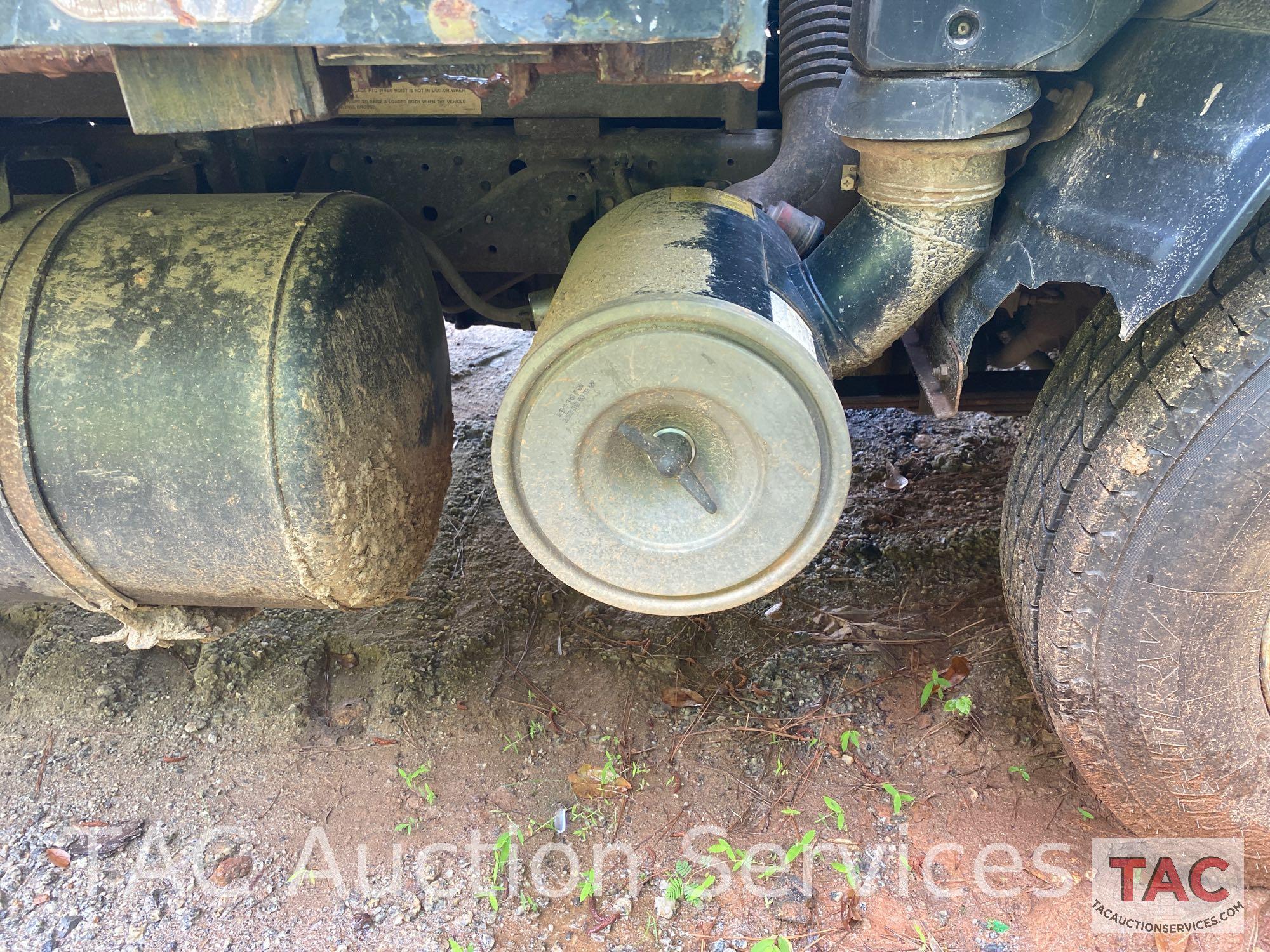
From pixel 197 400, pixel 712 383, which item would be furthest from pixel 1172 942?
pixel 197 400

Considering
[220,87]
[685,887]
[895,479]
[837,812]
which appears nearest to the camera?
[220,87]

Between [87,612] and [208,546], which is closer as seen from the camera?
[208,546]

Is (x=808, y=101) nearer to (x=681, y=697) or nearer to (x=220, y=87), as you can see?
(x=220, y=87)

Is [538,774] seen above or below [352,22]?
below

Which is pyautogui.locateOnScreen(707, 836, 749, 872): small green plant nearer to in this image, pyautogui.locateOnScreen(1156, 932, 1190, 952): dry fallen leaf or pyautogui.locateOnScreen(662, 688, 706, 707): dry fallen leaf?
pyautogui.locateOnScreen(662, 688, 706, 707): dry fallen leaf

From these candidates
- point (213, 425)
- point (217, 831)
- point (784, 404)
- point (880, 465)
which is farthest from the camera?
point (880, 465)

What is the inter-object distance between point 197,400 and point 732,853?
4.14 feet

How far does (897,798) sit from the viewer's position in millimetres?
1831

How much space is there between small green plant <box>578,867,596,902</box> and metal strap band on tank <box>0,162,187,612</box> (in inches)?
39.2

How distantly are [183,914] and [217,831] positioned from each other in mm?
175

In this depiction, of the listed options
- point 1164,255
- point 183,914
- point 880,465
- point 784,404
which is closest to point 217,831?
point 183,914

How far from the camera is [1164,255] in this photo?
3.67 feet

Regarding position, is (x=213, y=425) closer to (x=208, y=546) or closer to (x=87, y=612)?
(x=208, y=546)

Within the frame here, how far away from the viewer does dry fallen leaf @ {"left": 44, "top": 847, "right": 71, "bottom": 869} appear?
5.77 feet
